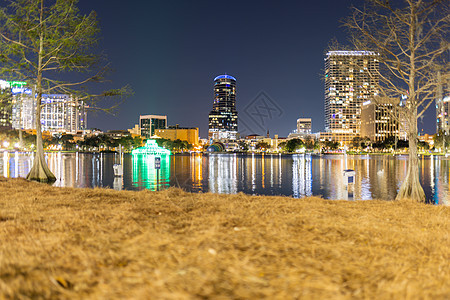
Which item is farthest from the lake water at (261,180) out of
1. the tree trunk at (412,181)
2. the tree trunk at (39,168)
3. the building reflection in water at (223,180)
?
the tree trunk at (412,181)

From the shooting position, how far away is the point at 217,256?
3.80 metres

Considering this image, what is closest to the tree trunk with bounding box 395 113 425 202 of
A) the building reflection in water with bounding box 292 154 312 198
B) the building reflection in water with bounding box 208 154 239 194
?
the building reflection in water with bounding box 292 154 312 198

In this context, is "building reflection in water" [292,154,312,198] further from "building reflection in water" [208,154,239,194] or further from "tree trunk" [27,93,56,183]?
"tree trunk" [27,93,56,183]

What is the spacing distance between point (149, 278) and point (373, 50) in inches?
677

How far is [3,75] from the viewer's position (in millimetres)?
21141

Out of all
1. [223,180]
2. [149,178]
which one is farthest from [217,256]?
[149,178]

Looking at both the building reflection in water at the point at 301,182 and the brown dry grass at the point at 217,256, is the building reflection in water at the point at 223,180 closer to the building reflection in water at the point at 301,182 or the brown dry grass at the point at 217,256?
the building reflection in water at the point at 301,182

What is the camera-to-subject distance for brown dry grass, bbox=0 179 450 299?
120 inches

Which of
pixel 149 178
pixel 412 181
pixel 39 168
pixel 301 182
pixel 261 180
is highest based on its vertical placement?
pixel 39 168

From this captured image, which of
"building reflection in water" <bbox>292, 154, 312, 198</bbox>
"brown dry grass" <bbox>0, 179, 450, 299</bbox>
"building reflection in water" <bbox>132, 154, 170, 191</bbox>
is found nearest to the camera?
"brown dry grass" <bbox>0, 179, 450, 299</bbox>

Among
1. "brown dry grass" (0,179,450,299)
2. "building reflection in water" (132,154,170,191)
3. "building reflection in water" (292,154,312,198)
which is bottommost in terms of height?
"building reflection in water" (292,154,312,198)

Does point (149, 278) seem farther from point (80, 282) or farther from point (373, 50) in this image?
point (373, 50)

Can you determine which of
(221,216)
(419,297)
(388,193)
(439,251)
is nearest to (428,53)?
(388,193)

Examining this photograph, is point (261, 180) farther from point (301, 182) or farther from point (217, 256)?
point (217, 256)
